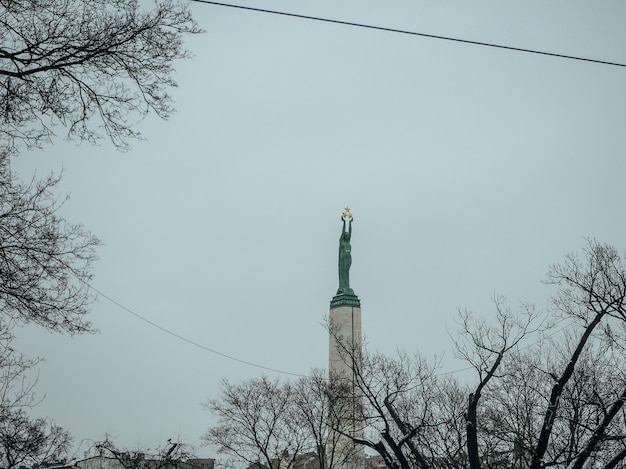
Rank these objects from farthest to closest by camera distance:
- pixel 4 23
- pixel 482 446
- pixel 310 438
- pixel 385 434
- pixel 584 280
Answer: pixel 310 438, pixel 482 446, pixel 584 280, pixel 385 434, pixel 4 23

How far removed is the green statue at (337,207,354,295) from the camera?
46.0m

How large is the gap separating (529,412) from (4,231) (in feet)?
59.1

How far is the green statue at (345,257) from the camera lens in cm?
4600

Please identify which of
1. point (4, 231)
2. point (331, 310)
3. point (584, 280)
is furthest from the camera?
point (331, 310)

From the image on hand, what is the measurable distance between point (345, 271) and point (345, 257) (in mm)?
1196

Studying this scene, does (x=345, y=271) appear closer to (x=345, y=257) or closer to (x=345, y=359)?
(x=345, y=257)

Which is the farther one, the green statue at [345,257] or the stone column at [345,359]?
the green statue at [345,257]

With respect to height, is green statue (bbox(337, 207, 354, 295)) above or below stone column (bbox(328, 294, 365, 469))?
above

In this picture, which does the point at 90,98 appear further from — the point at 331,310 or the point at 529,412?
the point at 331,310

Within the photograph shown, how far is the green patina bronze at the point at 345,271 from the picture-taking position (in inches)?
1773

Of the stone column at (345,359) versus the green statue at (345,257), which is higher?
the green statue at (345,257)

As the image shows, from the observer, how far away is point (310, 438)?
34.6 m

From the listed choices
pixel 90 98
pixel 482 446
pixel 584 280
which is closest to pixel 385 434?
pixel 584 280

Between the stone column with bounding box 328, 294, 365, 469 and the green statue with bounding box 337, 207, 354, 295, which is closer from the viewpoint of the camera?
the stone column with bounding box 328, 294, 365, 469
